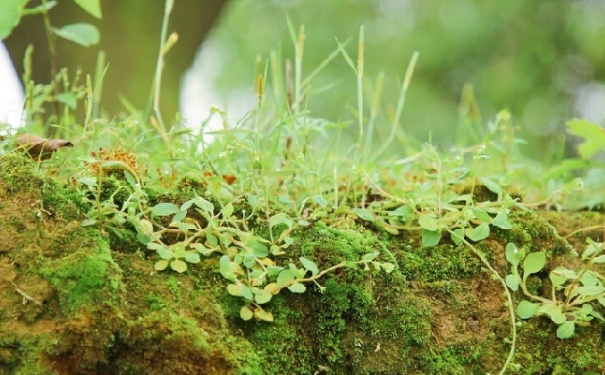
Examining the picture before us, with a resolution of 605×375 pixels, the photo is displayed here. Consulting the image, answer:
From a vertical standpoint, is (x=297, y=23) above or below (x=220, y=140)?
below

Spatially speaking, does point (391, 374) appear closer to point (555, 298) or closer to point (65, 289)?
point (555, 298)

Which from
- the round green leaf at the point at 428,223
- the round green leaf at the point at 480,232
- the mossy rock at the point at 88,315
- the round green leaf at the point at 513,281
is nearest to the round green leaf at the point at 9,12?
the mossy rock at the point at 88,315

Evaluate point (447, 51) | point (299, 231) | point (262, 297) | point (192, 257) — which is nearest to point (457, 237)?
point (299, 231)

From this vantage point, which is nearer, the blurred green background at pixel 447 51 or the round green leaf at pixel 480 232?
the round green leaf at pixel 480 232

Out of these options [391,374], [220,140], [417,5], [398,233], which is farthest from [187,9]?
[417,5]

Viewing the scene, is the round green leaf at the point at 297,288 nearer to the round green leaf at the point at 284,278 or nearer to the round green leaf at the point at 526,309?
the round green leaf at the point at 284,278

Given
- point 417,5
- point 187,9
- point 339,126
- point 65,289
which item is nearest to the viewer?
point 65,289

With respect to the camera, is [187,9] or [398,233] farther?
[187,9]
